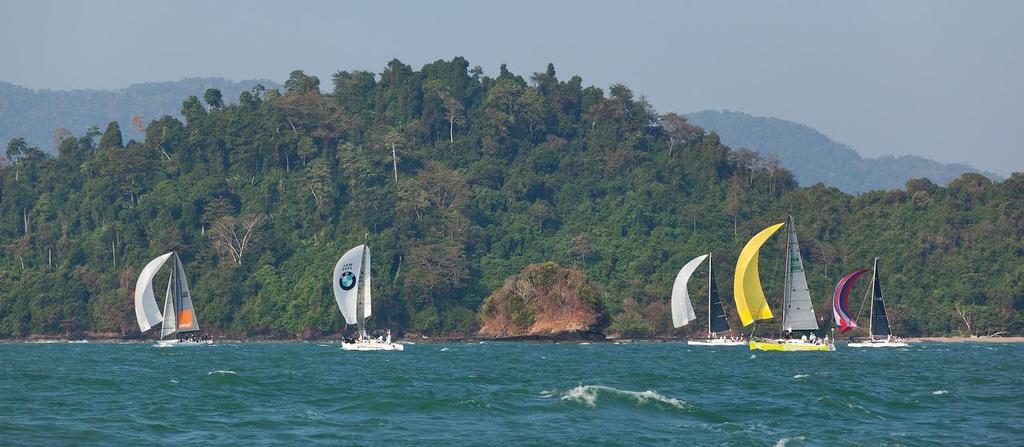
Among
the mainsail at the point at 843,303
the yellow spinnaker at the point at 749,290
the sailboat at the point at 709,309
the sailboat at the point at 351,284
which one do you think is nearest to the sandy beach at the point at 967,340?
the sailboat at the point at 709,309

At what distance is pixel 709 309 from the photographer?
105 metres

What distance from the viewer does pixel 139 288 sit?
99.5m

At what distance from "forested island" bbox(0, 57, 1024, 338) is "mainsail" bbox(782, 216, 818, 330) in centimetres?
2946

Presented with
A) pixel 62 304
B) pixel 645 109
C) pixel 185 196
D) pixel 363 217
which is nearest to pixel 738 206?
pixel 645 109

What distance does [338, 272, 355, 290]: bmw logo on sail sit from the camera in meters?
92.6

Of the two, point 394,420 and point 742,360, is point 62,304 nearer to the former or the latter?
point 742,360

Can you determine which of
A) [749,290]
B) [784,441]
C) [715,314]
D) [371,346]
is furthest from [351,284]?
[784,441]

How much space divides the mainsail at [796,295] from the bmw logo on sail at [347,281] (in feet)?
91.9

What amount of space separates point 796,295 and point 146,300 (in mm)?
46078

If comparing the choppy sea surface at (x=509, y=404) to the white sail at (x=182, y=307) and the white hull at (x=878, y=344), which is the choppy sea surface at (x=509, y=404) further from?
the white sail at (x=182, y=307)

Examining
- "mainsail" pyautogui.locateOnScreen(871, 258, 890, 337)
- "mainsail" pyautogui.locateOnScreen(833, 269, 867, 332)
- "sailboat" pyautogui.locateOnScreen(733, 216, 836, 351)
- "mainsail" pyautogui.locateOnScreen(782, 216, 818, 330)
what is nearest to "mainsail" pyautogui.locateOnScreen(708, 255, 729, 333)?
"mainsail" pyautogui.locateOnScreen(833, 269, 867, 332)

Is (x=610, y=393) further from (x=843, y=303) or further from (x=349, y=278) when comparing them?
(x=843, y=303)

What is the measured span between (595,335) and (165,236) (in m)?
48.4

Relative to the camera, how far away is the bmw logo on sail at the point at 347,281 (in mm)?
92625
